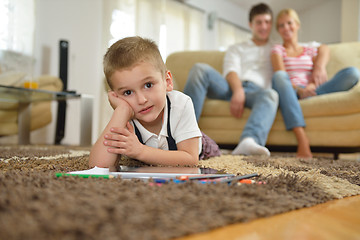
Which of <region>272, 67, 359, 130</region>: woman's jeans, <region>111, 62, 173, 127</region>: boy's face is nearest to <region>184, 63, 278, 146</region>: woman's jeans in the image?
<region>272, 67, 359, 130</region>: woman's jeans

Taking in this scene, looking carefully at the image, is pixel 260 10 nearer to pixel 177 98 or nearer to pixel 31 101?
pixel 177 98

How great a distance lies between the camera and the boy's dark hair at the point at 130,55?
0.70m

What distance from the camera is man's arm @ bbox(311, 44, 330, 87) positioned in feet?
5.50

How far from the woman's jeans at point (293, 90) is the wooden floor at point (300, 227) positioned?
1064 millimetres

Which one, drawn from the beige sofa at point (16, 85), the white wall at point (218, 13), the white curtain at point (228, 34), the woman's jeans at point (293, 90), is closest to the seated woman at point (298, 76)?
the woman's jeans at point (293, 90)

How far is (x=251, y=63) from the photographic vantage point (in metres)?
1.82

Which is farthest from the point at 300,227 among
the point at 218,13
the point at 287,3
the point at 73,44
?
the point at 287,3

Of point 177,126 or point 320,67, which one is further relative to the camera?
point 320,67

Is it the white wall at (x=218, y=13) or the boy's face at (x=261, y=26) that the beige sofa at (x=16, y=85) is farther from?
the white wall at (x=218, y=13)

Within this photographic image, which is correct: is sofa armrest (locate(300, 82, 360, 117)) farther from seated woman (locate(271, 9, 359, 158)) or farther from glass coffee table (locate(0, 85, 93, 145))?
→ glass coffee table (locate(0, 85, 93, 145))

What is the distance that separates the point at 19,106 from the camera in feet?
7.29

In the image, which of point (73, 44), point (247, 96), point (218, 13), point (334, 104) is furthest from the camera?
point (218, 13)

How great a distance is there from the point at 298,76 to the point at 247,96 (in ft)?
1.38

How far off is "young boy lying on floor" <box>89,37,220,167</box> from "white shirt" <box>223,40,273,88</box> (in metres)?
1.04
